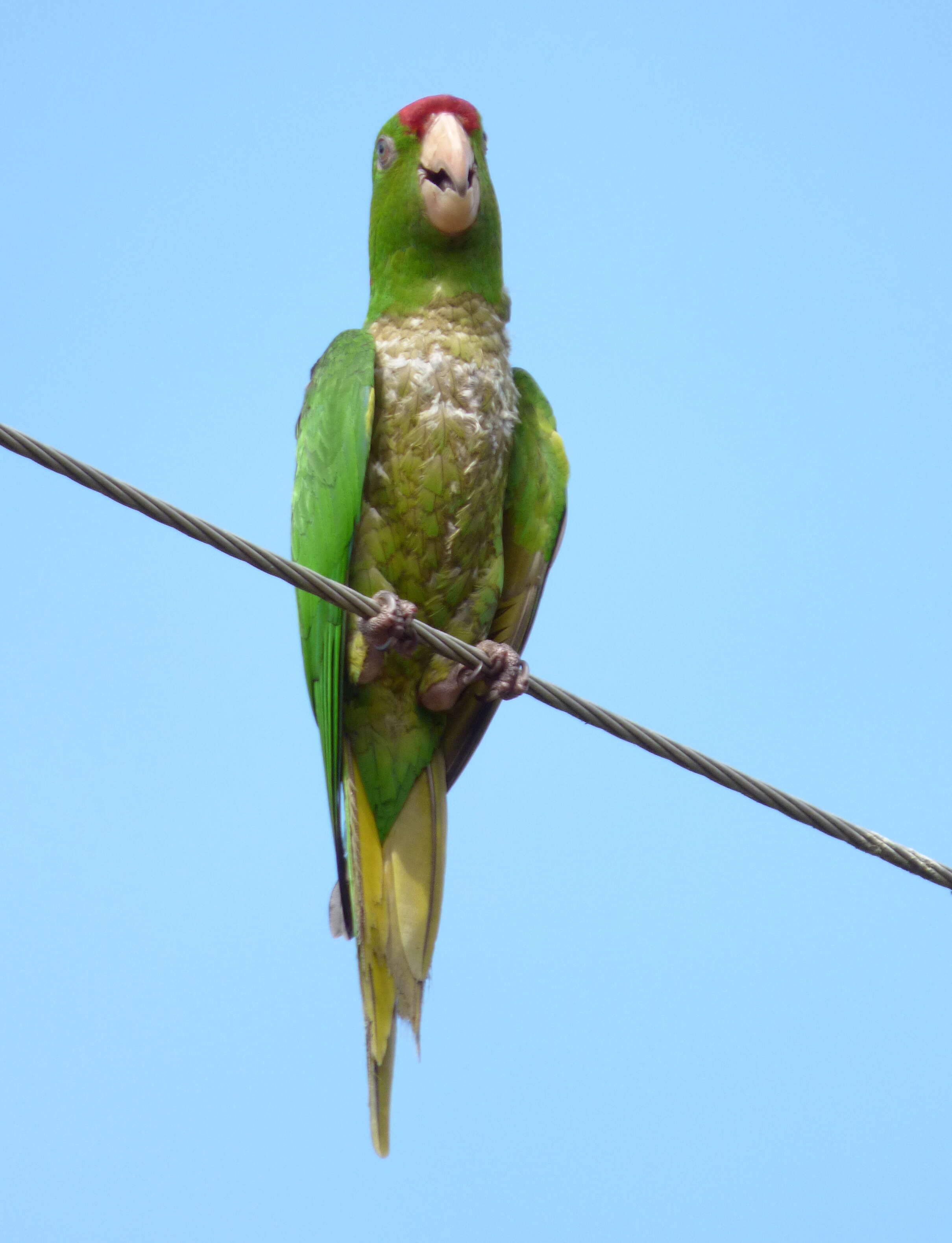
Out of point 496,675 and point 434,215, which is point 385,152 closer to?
point 434,215

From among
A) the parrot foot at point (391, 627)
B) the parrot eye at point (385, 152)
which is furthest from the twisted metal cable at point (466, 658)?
the parrot eye at point (385, 152)

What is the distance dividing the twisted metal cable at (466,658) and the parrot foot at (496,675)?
66cm

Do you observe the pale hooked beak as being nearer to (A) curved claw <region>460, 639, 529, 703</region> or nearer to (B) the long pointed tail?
(A) curved claw <region>460, 639, 529, 703</region>

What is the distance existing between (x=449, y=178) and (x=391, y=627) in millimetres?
1587

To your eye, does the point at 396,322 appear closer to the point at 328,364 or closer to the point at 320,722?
the point at 328,364

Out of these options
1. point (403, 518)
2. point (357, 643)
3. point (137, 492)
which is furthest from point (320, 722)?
point (137, 492)

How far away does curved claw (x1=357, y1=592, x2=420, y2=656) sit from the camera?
391 cm

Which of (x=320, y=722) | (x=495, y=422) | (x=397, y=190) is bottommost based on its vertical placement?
(x=320, y=722)

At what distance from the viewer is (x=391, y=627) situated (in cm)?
394

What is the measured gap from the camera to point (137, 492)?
2758mm

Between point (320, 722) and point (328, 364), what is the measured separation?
120 cm

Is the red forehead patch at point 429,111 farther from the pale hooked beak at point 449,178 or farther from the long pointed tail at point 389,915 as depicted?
the long pointed tail at point 389,915

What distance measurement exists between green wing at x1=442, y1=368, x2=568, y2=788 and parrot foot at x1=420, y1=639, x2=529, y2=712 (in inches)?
9.2

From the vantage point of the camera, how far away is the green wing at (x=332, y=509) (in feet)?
13.9
